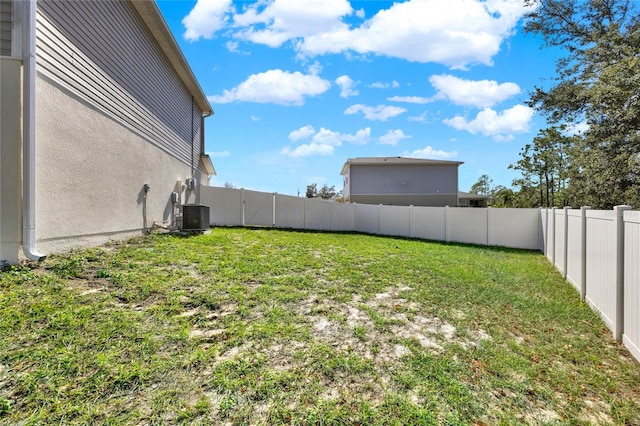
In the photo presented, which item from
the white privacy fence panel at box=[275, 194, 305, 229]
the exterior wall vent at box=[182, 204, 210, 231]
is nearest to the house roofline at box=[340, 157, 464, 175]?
the white privacy fence panel at box=[275, 194, 305, 229]

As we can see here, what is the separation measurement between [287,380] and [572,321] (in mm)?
3766

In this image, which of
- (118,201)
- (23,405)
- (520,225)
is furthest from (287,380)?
(520,225)

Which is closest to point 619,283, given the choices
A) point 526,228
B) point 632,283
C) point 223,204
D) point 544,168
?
point 632,283

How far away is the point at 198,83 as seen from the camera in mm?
10570

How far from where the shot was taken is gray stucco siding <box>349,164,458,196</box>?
24219 millimetres

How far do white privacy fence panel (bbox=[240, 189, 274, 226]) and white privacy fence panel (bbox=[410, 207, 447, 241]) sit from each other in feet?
20.8

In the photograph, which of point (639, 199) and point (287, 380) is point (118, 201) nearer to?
point (287, 380)

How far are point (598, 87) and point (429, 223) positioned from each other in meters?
6.92

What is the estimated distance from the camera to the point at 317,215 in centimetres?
1374

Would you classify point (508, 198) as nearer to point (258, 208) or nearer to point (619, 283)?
point (258, 208)

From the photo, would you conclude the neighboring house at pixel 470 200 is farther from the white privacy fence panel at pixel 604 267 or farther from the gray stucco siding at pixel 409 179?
the white privacy fence panel at pixel 604 267

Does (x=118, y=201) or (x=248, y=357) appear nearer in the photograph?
(x=248, y=357)

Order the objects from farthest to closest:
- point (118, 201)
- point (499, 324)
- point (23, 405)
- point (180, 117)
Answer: point (180, 117)
point (118, 201)
point (499, 324)
point (23, 405)

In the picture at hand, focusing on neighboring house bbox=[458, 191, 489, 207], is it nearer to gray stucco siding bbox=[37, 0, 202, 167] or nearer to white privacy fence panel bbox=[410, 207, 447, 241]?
white privacy fence panel bbox=[410, 207, 447, 241]
